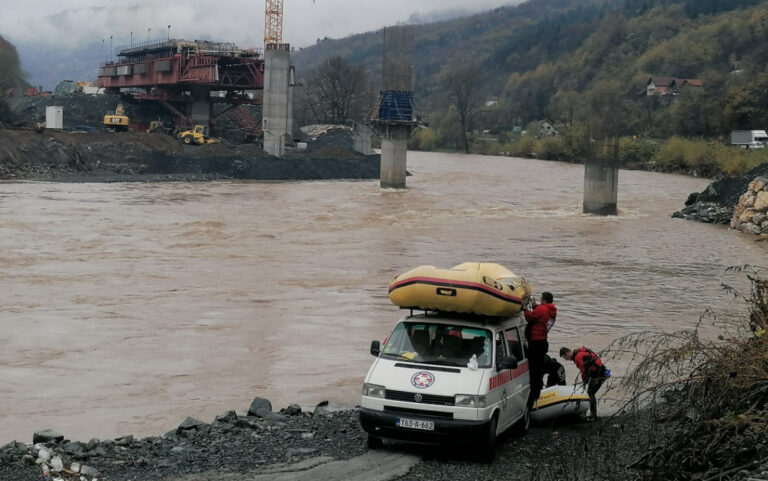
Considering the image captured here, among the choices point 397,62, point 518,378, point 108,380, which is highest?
point 397,62

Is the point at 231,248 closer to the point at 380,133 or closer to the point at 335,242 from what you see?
the point at 335,242

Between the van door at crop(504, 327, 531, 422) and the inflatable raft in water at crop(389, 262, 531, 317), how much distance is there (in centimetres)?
34

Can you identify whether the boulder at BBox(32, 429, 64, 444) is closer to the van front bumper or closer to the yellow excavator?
the van front bumper

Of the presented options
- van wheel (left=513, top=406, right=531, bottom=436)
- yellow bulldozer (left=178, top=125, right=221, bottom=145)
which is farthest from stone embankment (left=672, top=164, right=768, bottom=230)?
yellow bulldozer (left=178, top=125, right=221, bottom=145)

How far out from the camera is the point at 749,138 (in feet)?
304

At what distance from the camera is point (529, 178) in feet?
257

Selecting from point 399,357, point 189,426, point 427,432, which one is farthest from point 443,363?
point 189,426

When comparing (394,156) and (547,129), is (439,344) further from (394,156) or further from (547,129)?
(547,129)

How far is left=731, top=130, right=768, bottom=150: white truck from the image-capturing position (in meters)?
91.0

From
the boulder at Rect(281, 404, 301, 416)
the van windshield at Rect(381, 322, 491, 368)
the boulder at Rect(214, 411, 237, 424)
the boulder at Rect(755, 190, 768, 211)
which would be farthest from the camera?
the boulder at Rect(755, 190, 768, 211)

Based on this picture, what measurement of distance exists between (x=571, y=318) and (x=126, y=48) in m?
99.3

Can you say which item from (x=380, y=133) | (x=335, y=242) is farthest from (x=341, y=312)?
(x=380, y=133)

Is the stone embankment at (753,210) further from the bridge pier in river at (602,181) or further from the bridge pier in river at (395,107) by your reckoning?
the bridge pier in river at (395,107)

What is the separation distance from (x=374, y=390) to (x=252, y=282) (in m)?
17.5
